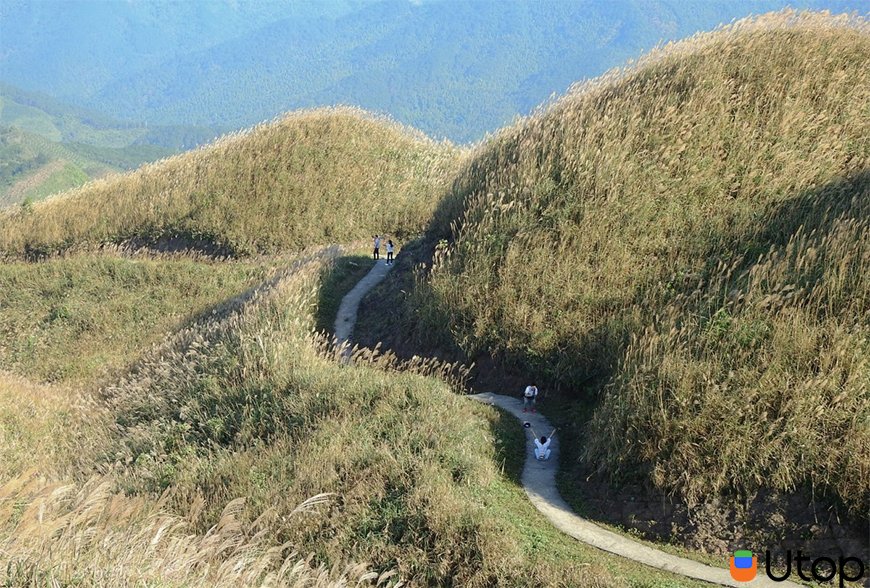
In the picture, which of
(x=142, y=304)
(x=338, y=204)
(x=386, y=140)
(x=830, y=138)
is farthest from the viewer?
(x=386, y=140)

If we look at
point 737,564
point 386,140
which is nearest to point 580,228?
point 737,564

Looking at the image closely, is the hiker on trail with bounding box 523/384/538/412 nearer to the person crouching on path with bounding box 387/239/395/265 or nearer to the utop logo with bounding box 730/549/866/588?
the utop logo with bounding box 730/549/866/588

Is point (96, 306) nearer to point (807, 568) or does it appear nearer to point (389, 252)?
point (389, 252)

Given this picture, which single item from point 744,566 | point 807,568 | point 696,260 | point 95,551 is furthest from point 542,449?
point 95,551

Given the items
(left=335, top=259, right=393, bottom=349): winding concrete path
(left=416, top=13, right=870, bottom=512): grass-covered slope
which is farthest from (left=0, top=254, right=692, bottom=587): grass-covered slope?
(left=416, top=13, right=870, bottom=512): grass-covered slope

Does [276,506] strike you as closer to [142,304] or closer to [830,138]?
[830,138]
